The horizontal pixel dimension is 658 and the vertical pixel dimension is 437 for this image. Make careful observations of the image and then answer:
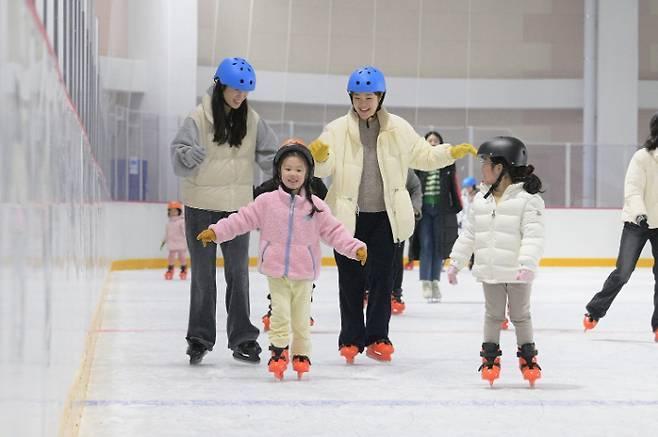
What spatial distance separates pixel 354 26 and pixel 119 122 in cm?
674

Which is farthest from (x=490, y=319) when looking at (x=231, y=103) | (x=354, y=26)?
(x=354, y=26)

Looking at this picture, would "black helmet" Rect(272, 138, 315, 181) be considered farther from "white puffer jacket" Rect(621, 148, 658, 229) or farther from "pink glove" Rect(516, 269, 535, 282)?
"white puffer jacket" Rect(621, 148, 658, 229)

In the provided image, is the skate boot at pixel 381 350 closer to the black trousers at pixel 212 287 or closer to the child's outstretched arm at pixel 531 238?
the black trousers at pixel 212 287

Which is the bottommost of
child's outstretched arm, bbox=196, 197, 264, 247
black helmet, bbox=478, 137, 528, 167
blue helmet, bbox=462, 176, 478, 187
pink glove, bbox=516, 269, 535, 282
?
pink glove, bbox=516, 269, 535, 282

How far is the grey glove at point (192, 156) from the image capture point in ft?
17.6

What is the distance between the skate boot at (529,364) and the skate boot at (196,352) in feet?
4.71

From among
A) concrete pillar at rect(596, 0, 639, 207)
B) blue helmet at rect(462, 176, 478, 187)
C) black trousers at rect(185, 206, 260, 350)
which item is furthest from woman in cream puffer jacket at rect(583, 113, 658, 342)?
concrete pillar at rect(596, 0, 639, 207)

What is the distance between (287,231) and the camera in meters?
5.02

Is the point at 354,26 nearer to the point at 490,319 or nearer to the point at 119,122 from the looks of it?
the point at 119,122

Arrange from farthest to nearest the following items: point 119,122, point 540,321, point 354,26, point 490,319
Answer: point 354,26, point 119,122, point 540,321, point 490,319

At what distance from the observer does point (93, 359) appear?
220 inches

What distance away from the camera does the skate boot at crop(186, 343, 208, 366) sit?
5402mm

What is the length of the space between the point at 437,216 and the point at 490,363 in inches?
198

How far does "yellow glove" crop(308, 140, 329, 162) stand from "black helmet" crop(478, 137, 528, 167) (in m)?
0.91
